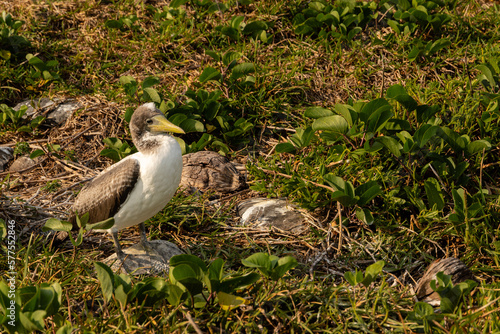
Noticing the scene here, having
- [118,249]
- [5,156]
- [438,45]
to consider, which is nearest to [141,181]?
[118,249]

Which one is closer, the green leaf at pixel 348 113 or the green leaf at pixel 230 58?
the green leaf at pixel 348 113

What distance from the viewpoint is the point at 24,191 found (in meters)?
4.89

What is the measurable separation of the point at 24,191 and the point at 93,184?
1.27 m

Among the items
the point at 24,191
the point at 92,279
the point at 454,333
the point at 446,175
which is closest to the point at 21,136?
the point at 24,191

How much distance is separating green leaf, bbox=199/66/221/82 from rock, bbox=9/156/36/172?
1.91 metres

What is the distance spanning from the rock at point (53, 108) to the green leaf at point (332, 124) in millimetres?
2849

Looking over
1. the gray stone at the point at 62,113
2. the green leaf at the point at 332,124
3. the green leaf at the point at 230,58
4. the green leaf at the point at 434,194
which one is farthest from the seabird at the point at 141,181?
the gray stone at the point at 62,113

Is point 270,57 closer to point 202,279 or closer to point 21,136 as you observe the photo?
point 21,136

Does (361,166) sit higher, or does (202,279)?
(202,279)

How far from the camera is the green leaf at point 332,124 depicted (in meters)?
4.35

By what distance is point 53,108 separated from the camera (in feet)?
19.1

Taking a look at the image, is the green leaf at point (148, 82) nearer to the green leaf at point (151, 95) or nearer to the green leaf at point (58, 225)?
the green leaf at point (151, 95)

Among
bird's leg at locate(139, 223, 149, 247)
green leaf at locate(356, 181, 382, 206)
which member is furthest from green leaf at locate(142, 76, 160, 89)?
green leaf at locate(356, 181, 382, 206)

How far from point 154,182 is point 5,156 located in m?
2.46
